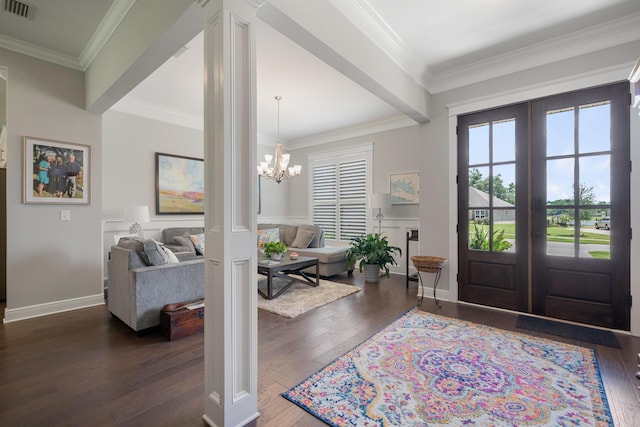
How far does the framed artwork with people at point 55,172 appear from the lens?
3.20 meters

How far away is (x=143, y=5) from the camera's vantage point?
90.7 inches

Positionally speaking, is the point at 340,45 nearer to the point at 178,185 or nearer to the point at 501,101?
the point at 501,101

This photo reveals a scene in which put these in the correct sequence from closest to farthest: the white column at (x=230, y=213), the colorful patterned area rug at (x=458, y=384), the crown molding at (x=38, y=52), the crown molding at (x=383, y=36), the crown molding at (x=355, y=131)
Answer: the white column at (x=230, y=213), the colorful patterned area rug at (x=458, y=384), the crown molding at (x=383, y=36), the crown molding at (x=38, y=52), the crown molding at (x=355, y=131)

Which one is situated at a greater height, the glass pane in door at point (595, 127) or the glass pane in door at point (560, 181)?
the glass pane in door at point (595, 127)

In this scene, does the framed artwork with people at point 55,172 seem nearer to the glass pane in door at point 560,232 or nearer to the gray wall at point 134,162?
the gray wall at point 134,162

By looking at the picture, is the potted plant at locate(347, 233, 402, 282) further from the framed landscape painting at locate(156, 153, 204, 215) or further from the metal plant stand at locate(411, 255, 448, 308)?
the framed landscape painting at locate(156, 153, 204, 215)

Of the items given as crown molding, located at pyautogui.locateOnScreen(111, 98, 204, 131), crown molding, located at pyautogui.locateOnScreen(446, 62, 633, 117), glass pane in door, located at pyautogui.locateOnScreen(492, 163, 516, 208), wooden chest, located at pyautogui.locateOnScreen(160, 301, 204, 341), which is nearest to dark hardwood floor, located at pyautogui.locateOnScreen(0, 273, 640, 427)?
wooden chest, located at pyautogui.locateOnScreen(160, 301, 204, 341)

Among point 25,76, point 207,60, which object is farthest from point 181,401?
point 25,76

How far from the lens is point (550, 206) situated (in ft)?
10.4

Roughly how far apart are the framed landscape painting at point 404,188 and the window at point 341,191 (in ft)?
1.80

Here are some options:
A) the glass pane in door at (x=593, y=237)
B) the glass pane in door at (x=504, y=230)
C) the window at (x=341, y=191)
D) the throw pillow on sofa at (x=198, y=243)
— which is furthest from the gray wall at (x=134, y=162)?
the glass pane in door at (x=593, y=237)

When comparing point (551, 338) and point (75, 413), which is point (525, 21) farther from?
point (75, 413)

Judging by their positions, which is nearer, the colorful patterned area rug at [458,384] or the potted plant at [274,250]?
the colorful patterned area rug at [458,384]

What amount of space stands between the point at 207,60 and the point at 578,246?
3.77 metres
